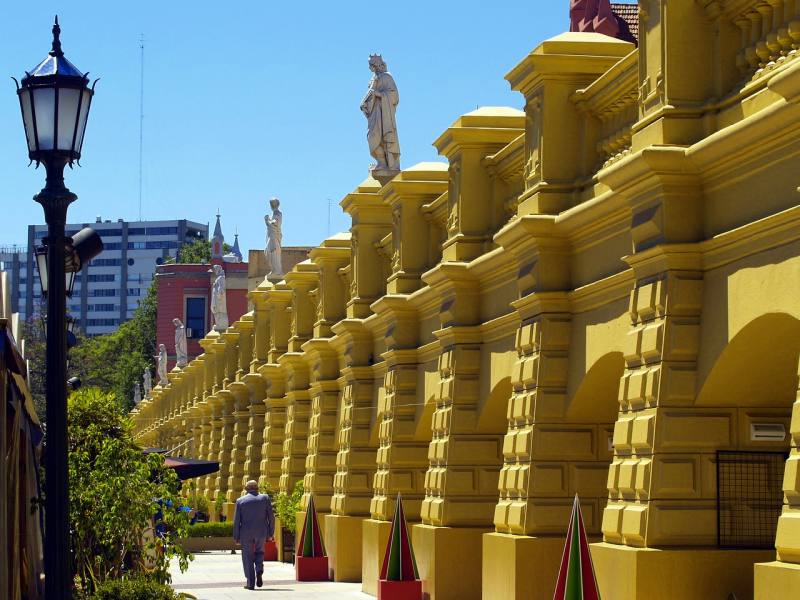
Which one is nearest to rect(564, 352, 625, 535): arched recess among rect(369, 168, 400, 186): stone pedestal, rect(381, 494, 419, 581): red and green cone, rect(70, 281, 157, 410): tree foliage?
rect(381, 494, 419, 581): red and green cone

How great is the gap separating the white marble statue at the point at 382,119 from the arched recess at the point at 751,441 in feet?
44.9

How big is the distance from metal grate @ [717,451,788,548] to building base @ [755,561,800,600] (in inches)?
85.8

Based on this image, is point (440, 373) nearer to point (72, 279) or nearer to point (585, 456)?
point (585, 456)

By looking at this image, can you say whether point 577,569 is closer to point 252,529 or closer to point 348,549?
point 252,529

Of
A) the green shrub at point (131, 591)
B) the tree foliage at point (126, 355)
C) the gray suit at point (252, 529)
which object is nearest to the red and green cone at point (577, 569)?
the green shrub at point (131, 591)

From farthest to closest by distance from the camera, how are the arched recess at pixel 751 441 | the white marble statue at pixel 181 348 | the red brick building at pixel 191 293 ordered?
the red brick building at pixel 191 293, the white marble statue at pixel 181 348, the arched recess at pixel 751 441

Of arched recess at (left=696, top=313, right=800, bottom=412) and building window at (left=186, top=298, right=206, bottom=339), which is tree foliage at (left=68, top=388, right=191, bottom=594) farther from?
building window at (left=186, top=298, right=206, bottom=339)

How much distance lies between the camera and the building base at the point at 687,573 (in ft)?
39.7

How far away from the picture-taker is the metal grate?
490 inches

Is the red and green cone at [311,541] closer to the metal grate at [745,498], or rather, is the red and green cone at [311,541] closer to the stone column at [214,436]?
the metal grate at [745,498]

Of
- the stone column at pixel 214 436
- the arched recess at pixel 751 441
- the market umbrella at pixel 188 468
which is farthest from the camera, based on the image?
the stone column at pixel 214 436

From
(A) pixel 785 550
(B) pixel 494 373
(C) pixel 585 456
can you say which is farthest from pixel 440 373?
(A) pixel 785 550

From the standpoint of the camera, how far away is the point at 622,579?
40.5 ft

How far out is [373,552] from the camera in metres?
22.8
